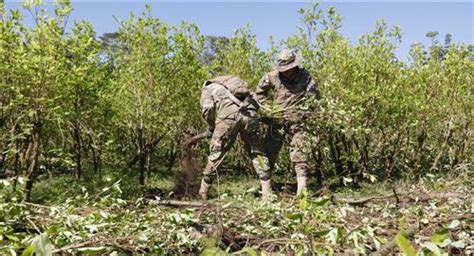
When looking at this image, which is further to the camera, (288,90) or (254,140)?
(288,90)

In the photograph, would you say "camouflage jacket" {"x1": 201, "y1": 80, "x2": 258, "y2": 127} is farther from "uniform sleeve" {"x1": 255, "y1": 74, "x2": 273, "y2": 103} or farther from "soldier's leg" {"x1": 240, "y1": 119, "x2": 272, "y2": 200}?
"uniform sleeve" {"x1": 255, "y1": 74, "x2": 273, "y2": 103}

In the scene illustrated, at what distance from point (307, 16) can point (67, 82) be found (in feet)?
15.5

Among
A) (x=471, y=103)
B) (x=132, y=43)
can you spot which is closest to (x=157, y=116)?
(x=132, y=43)

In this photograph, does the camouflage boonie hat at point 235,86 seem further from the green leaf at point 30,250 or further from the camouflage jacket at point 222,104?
the green leaf at point 30,250

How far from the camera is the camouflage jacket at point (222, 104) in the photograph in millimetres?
7113

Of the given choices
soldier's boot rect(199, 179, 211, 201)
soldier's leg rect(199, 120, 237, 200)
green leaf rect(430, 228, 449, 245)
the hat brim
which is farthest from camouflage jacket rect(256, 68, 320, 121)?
green leaf rect(430, 228, 449, 245)

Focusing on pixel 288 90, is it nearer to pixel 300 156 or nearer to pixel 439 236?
pixel 300 156

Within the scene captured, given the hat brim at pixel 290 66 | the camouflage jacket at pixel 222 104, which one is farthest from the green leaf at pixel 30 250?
the hat brim at pixel 290 66

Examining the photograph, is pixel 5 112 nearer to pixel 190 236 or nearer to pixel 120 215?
pixel 120 215

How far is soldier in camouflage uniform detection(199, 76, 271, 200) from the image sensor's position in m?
7.11

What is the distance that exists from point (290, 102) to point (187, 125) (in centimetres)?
231

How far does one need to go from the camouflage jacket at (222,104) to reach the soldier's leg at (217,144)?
103 mm

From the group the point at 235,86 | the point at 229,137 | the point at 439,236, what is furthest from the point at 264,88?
the point at 439,236

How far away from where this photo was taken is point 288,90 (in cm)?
766
